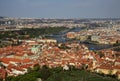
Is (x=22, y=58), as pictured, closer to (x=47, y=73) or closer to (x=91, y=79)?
(x=47, y=73)

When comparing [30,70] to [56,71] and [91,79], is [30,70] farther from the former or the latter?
[91,79]

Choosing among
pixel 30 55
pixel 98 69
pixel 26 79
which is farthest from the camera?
pixel 30 55

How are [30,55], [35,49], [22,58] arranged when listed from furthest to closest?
1. [35,49]
2. [30,55]
3. [22,58]

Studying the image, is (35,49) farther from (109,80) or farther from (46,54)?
(109,80)

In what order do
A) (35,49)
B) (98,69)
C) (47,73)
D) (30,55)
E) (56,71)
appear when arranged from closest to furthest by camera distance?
(47,73)
(56,71)
(98,69)
(30,55)
(35,49)

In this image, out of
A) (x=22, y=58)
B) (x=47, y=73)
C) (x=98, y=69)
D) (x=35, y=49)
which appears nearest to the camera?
(x=47, y=73)

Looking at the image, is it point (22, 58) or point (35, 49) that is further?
point (35, 49)

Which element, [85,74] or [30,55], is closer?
[85,74]

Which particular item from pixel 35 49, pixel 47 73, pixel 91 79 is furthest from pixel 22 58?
pixel 91 79

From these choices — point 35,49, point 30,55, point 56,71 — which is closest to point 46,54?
point 30,55
